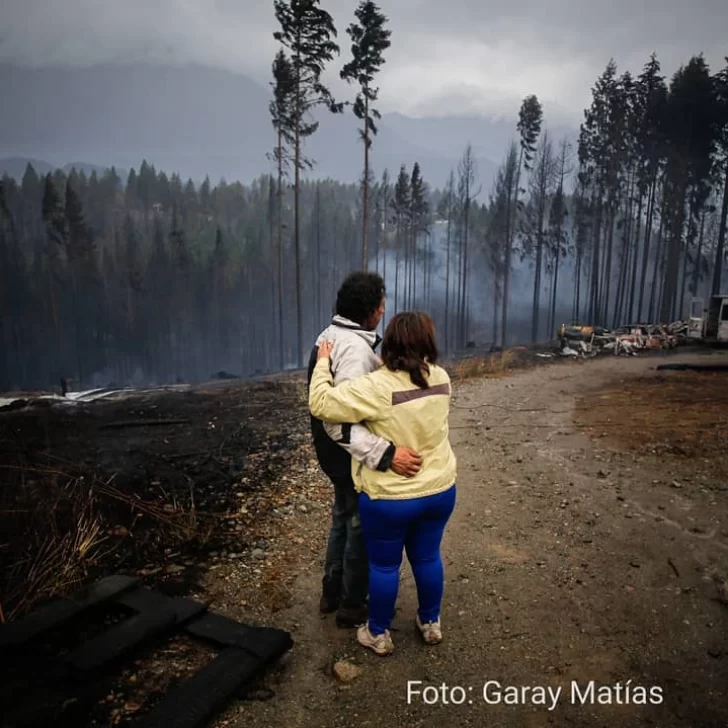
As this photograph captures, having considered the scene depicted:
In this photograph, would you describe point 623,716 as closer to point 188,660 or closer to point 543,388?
point 188,660

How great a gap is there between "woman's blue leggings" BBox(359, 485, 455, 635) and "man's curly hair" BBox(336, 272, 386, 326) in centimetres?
93

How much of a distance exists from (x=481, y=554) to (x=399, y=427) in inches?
79.6

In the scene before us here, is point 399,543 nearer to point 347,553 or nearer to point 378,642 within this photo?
point 347,553

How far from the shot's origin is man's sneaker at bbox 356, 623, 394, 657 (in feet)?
7.99

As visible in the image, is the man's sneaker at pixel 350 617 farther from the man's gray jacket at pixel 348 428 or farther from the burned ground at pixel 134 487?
the burned ground at pixel 134 487

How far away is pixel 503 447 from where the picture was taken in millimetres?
6359

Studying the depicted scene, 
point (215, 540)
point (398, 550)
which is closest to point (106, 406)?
point (215, 540)

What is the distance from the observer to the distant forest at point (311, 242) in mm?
27172

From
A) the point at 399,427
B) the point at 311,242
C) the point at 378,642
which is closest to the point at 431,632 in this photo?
the point at 378,642

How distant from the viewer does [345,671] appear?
7.64 feet

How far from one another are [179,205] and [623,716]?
62.4m

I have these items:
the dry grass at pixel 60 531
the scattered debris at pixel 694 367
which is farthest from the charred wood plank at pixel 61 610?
the scattered debris at pixel 694 367

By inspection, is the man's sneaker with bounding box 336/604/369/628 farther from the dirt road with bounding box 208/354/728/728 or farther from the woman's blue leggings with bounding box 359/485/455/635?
the woman's blue leggings with bounding box 359/485/455/635

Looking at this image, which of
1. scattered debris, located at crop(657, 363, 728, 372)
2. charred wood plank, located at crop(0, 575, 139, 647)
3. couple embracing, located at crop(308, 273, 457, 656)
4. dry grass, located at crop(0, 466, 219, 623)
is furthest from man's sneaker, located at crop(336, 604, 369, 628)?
scattered debris, located at crop(657, 363, 728, 372)
